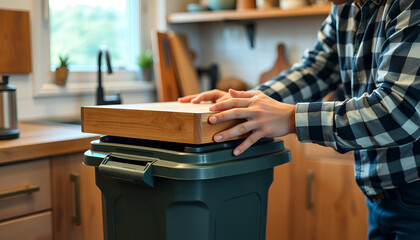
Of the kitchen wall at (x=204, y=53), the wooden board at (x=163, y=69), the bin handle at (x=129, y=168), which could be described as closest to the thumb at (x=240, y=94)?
the bin handle at (x=129, y=168)

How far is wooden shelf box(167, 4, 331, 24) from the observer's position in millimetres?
2189

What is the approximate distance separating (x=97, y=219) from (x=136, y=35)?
1.26 meters

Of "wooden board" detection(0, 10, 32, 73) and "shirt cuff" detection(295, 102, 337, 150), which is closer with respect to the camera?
Result: "shirt cuff" detection(295, 102, 337, 150)

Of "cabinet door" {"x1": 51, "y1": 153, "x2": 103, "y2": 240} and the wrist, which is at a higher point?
the wrist

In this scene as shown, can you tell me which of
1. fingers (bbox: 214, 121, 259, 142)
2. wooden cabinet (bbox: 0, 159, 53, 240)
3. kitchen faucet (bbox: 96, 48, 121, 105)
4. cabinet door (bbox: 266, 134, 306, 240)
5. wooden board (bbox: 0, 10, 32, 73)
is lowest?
cabinet door (bbox: 266, 134, 306, 240)

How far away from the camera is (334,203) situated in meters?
2.06

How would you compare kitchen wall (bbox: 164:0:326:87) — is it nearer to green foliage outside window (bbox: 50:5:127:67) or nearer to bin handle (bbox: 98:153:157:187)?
green foliage outside window (bbox: 50:5:127:67)

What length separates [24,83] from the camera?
76.7 inches

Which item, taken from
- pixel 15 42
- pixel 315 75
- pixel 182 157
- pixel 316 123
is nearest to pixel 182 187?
pixel 182 157

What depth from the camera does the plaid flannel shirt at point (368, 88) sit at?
0.96 meters

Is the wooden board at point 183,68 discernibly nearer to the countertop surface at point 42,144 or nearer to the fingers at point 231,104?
the countertop surface at point 42,144

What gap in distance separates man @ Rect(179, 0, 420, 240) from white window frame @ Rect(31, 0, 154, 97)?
3.30 feet

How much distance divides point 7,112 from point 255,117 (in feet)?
2.84

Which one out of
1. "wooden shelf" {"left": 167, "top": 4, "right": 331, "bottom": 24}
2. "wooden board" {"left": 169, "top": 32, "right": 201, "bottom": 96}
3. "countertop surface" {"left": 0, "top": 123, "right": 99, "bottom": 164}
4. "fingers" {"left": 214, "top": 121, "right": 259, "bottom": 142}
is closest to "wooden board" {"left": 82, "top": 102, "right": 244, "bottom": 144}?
"fingers" {"left": 214, "top": 121, "right": 259, "bottom": 142}
